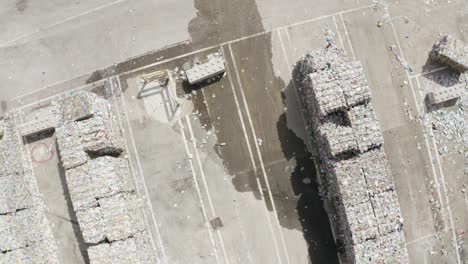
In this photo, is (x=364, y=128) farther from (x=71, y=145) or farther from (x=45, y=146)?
(x=45, y=146)

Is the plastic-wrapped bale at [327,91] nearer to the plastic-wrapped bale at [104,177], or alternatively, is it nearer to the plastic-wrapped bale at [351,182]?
the plastic-wrapped bale at [351,182]

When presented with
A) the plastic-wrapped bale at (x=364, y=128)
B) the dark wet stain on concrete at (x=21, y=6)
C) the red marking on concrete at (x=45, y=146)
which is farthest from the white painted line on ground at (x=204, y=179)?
the dark wet stain on concrete at (x=21, y=6)

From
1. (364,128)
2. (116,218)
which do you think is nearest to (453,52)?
(364,128)

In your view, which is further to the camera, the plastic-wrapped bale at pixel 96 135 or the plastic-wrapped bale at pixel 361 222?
the plastic-wrapped bale at pixel 96 135

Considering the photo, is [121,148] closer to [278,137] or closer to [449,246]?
[278,137]

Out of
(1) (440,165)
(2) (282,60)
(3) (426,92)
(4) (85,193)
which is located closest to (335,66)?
(2) (282,60)

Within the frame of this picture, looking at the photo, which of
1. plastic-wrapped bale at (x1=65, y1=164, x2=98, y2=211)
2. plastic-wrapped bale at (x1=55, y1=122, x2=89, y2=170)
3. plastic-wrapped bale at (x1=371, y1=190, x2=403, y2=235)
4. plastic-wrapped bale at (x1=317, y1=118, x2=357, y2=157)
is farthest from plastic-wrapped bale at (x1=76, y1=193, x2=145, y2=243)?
plastic-wrapped bale at (x1=371, y1=190, x2=403, y2=235)
